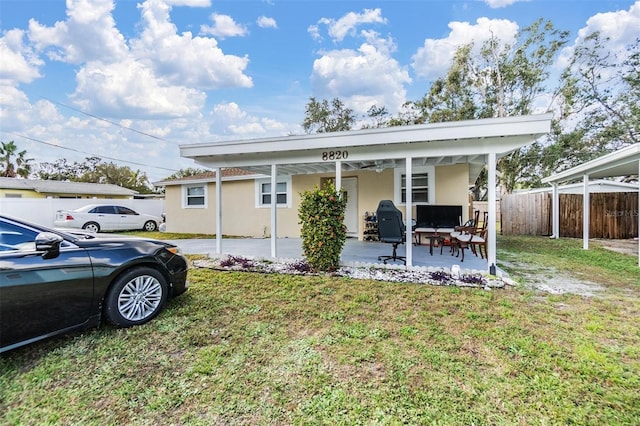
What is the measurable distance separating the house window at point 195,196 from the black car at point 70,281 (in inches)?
366

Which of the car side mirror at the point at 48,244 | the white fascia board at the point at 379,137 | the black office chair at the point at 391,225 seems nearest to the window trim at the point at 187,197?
the white fascia board at the point at 379,137

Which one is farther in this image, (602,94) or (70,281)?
(602,94)

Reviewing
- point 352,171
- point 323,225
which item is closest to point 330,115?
point 352,171

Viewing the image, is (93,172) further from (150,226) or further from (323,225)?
(323,225)

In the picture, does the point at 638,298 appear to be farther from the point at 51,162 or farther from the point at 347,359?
the point at 51,162

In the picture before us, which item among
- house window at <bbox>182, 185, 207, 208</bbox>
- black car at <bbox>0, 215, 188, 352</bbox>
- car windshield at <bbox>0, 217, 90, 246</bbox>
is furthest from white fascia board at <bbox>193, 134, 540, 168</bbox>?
house window at <bbox>182, 185, 207, 208</bbox>

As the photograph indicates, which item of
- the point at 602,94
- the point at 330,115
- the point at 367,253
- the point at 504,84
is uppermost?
the point at 504,84

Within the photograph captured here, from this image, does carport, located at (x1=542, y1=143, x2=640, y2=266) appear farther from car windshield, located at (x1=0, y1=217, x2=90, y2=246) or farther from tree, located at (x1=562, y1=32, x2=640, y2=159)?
car windshield, located at (x1=0, y1=217, x2=90, y2=246)

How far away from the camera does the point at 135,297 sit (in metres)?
3.15

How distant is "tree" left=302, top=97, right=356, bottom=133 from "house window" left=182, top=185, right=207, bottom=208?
11.2 metres

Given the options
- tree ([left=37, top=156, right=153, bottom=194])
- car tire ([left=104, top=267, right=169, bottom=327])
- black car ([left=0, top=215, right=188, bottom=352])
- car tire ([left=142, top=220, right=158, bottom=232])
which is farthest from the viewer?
tree ([left=37, top=156, right=153, bottom=194])

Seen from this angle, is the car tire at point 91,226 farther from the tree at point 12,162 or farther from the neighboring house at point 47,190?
the tree at point 12,162

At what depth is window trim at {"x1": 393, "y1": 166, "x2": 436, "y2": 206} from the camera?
8336mm

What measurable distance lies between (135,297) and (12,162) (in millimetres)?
34279
